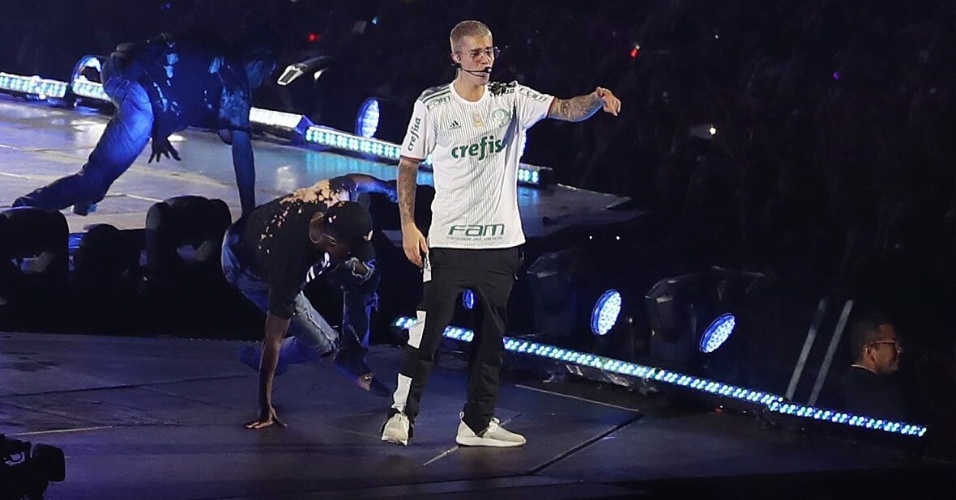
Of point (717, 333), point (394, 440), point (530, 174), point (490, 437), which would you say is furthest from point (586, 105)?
point (530, 174)

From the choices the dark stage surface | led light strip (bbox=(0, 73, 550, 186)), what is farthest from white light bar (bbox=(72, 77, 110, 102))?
the dark stage surface

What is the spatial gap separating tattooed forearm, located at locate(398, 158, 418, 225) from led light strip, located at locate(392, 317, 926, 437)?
0.46 metres

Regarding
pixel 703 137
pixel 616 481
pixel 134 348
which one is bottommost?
pixel 134 348

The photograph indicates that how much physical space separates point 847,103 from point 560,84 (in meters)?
2.19

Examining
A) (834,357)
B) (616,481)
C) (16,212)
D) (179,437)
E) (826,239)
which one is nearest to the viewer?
(616,481)

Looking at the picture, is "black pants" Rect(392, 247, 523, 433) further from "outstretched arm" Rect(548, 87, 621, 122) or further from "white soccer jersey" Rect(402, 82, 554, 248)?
"outstretched arm" Rect(548, 87, 621, 122)

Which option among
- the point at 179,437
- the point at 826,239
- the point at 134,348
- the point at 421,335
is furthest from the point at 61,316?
the point at 826,239

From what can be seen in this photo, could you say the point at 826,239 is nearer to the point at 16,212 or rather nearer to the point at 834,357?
the point at 834,357

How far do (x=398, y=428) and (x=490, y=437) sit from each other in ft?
1.24

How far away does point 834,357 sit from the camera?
7.16 m

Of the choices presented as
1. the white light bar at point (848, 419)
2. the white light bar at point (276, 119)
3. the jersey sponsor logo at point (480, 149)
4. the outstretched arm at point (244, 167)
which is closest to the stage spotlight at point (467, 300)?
the outstretched arm at point (244, 167)

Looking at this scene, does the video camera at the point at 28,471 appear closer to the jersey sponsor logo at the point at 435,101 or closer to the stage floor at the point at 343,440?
the stage floor at the point at 343,440

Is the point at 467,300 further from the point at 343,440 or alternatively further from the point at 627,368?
the point at 343,440

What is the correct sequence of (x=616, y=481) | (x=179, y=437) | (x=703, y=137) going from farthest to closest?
1. (x=703, y=137)
2. (x=179, y=437)
3. (x=616, y=481)
